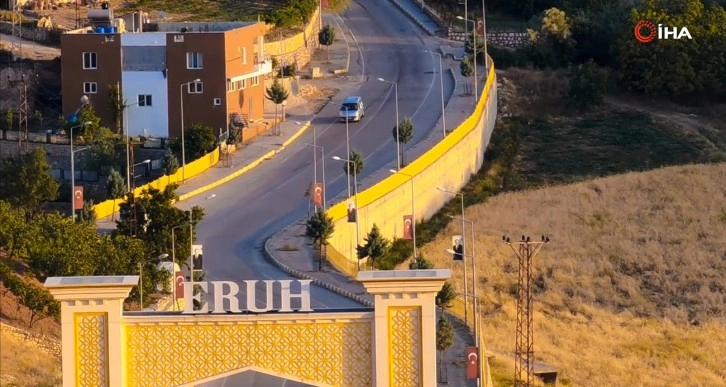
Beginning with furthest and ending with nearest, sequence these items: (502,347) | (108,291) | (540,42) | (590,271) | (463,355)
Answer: (540,42), (590,271), (502,347), (463,355), (108,291)

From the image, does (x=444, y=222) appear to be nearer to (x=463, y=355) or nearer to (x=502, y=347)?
(x=502, y=347)

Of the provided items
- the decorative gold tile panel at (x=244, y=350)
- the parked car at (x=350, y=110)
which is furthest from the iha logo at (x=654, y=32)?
the decorative gold tile panel at (x=244, y=350)

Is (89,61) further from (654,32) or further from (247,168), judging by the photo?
(654,32)

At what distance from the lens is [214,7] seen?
12294cm

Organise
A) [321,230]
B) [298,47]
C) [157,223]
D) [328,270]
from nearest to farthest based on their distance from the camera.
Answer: [157,223]
[328,270]
[321,230]
[298,47]

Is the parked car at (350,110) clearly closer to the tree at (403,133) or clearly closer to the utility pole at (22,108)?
the tree at (403,133)

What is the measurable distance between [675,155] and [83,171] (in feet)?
113

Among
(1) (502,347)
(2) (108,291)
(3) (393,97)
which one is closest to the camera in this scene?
(2) (108,291)

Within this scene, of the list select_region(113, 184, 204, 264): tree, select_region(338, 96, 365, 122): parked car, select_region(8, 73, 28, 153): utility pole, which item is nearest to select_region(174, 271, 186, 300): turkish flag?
select_region(113, 184, 204, 264): tree

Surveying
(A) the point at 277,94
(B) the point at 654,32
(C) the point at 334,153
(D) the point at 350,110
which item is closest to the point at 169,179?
(C) the point at 334,153

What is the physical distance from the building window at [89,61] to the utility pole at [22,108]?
10.6 ft

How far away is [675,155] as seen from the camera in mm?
111250

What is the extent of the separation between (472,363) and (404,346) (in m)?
14.4

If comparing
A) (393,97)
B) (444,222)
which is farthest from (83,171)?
(393,97)
